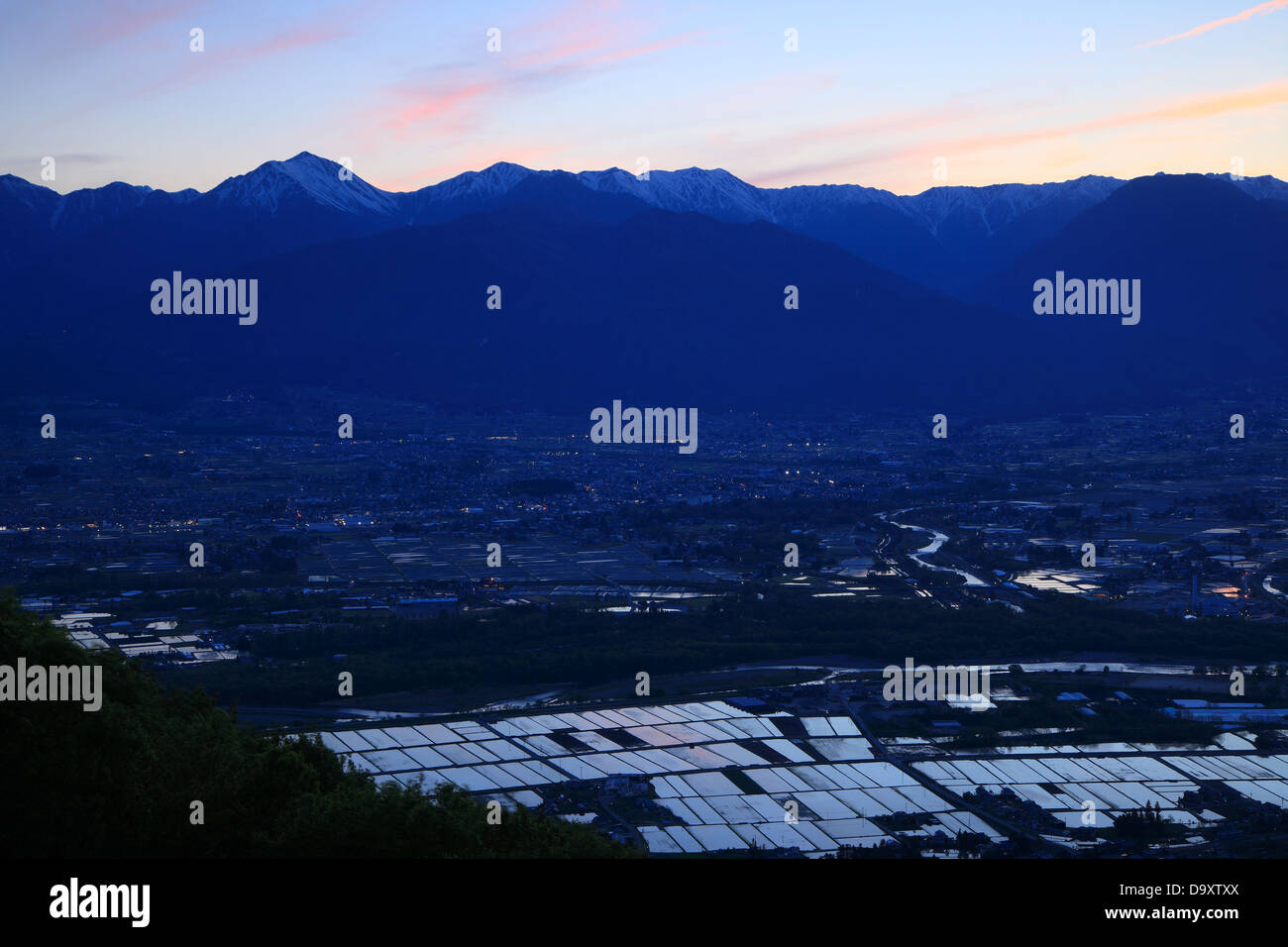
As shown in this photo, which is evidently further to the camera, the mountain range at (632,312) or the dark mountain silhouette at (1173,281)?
the dark mountain silhouette at (1173,281)

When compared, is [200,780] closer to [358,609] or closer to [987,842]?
[987,842]

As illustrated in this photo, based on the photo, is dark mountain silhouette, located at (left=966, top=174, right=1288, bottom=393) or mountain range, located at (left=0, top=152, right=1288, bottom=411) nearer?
mountain range, located at (left=0, top=152, right=1288, bottom=411)

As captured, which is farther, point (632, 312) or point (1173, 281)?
point (1173, 281)

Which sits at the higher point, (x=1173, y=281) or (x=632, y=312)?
(x=1173, y=281)

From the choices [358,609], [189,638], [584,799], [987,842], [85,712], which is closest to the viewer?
[85,712]

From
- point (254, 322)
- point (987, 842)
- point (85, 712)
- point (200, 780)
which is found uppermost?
point (254, 322)
